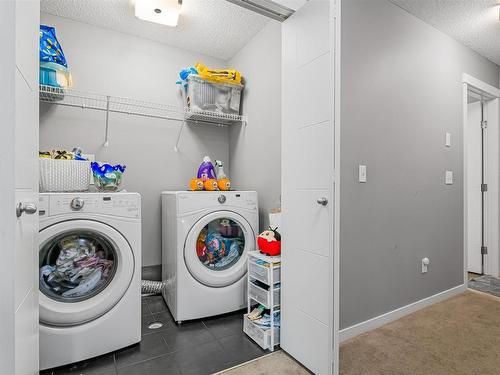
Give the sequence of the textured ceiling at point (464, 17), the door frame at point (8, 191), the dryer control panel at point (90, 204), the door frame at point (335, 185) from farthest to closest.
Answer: the textured ceiling at point (464, 17) < the dryer control panel at point (90, 204) < the door frame at point (335, 185) < the door frame at point (8, 191)

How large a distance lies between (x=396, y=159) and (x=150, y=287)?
2256 millimetres

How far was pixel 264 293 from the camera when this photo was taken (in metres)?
1.72

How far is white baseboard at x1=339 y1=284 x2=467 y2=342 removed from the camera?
182 centimetres

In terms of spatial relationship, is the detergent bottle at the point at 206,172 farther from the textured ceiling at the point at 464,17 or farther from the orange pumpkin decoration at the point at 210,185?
the textured ceiling at the point at 464,17

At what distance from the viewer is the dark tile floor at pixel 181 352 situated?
1.48 m

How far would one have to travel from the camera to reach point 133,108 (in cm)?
250

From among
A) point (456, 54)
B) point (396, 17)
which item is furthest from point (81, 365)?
point (456, 54)

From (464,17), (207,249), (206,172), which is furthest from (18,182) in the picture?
(464,17)

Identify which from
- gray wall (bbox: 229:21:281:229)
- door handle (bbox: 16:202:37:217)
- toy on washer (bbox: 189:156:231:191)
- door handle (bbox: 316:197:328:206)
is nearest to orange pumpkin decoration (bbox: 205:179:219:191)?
toy on washer (bbox: 189:156:231:191)

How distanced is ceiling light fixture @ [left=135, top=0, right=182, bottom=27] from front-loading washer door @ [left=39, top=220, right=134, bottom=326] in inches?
61.4

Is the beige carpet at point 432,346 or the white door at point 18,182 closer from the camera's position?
the white door at point 18,182

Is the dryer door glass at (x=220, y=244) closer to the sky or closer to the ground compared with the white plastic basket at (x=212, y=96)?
closer to the ground

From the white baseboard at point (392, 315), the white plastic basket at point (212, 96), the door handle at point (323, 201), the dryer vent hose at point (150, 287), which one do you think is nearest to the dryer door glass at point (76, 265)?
the dryer vent hose at point (150, 287)

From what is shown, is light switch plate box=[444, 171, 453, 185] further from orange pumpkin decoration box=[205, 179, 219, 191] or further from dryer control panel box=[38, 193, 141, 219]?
dryer control panel box=[38, 193, 141, 219]
